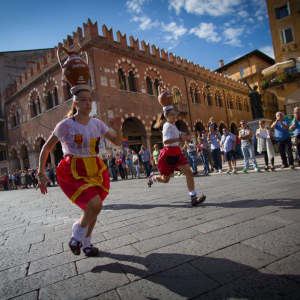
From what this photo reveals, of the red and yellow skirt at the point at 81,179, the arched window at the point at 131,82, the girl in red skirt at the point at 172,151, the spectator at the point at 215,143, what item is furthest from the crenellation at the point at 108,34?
the red and yellow skirt at the point at 81,179

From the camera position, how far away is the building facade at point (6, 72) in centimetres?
2720

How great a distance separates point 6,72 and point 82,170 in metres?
32.2

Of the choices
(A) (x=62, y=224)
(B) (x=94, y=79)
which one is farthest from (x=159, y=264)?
(B) (x=94, y=79)

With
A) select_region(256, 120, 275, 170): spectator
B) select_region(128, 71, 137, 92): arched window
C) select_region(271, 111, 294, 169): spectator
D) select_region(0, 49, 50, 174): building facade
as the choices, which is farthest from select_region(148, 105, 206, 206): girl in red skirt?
select_region(0, 49, 50, 174): building facade

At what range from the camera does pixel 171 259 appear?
208cm

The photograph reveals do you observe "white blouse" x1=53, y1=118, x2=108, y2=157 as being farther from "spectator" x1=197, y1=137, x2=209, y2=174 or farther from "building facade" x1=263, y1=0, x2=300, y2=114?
"building facade" x1=263, y1=0, x2=300, y2=114

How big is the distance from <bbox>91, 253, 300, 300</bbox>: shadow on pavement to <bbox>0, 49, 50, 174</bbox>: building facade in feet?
98.1

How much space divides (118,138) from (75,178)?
0.79 m

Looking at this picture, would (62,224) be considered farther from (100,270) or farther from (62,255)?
(100,270)

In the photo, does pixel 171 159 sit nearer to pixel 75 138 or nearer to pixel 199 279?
pixel 75 138

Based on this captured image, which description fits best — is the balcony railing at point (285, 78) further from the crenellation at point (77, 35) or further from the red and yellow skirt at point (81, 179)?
the red and yellow skirt at point (81, 179)

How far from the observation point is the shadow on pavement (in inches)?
58.8

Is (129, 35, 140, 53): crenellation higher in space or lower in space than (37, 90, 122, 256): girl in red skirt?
higher

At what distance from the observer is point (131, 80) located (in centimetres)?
1972
